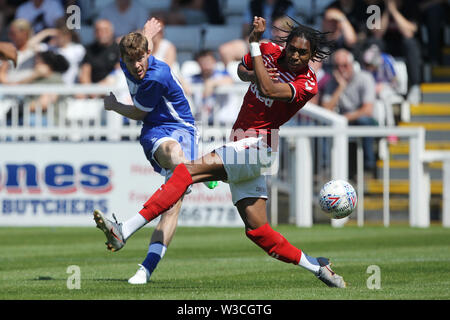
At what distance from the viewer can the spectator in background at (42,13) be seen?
20078mm

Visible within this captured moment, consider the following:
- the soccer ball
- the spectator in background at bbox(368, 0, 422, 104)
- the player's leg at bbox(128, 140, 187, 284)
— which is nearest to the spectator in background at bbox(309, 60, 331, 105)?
the spectator in background at bbox(368, 0, 422, 104)

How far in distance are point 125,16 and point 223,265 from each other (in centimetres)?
1040

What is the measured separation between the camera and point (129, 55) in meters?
8.61

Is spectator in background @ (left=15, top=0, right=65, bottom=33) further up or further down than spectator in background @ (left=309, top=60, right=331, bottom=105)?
further up

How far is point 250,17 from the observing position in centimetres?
1953

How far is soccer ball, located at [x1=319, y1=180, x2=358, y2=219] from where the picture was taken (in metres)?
8.52

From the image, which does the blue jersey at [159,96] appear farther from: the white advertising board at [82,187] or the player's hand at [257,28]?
the white advertising board at [82,187]

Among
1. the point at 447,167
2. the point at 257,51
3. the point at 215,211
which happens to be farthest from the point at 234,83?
the point at 257,51

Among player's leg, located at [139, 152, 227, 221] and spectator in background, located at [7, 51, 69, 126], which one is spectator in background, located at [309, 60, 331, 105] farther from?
player's leg, located at [139, 152, 227, 221]

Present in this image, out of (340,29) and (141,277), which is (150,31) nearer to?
(141,277)

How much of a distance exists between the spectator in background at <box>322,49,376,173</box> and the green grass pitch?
215 cm

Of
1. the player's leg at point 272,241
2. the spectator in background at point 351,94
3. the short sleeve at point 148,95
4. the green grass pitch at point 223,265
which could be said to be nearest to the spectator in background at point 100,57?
the green grass pitch at point 223,265

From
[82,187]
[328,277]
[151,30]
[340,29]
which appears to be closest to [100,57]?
[82,187]

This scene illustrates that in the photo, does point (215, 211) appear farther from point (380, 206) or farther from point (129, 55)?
point (129, 55)
